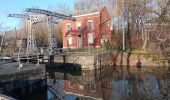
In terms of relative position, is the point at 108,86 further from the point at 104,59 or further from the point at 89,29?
the point at 89,29

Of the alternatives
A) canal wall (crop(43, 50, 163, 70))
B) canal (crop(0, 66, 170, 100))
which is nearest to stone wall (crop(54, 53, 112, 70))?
canal wall (crop(43, 50, 163, 70))

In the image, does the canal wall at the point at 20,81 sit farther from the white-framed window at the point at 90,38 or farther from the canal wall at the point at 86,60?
the white-framed window at the point at 90,38

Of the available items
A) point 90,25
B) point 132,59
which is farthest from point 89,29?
point 132,59

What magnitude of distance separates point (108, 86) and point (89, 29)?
22.6 m

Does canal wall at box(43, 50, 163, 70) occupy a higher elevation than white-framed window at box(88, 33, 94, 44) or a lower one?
lower

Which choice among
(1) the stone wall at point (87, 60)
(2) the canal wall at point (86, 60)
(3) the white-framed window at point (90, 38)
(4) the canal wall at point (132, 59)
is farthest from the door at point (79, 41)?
(1) the stone wall at point (87, 60)

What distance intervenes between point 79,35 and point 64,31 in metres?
3.55

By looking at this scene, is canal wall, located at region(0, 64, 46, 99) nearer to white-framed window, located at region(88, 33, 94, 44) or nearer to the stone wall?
the stone wall

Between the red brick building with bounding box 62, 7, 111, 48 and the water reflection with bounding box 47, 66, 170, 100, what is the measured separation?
1330 cm

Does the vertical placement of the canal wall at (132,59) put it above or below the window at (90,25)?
below

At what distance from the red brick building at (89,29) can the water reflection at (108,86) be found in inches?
523

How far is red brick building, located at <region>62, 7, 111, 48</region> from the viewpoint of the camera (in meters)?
44.8

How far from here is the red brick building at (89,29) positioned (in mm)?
44781

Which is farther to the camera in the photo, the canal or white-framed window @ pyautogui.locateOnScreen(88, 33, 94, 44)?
white-framed window @ pyautogui.locateOnScreen(88, 33, 94, 44)
